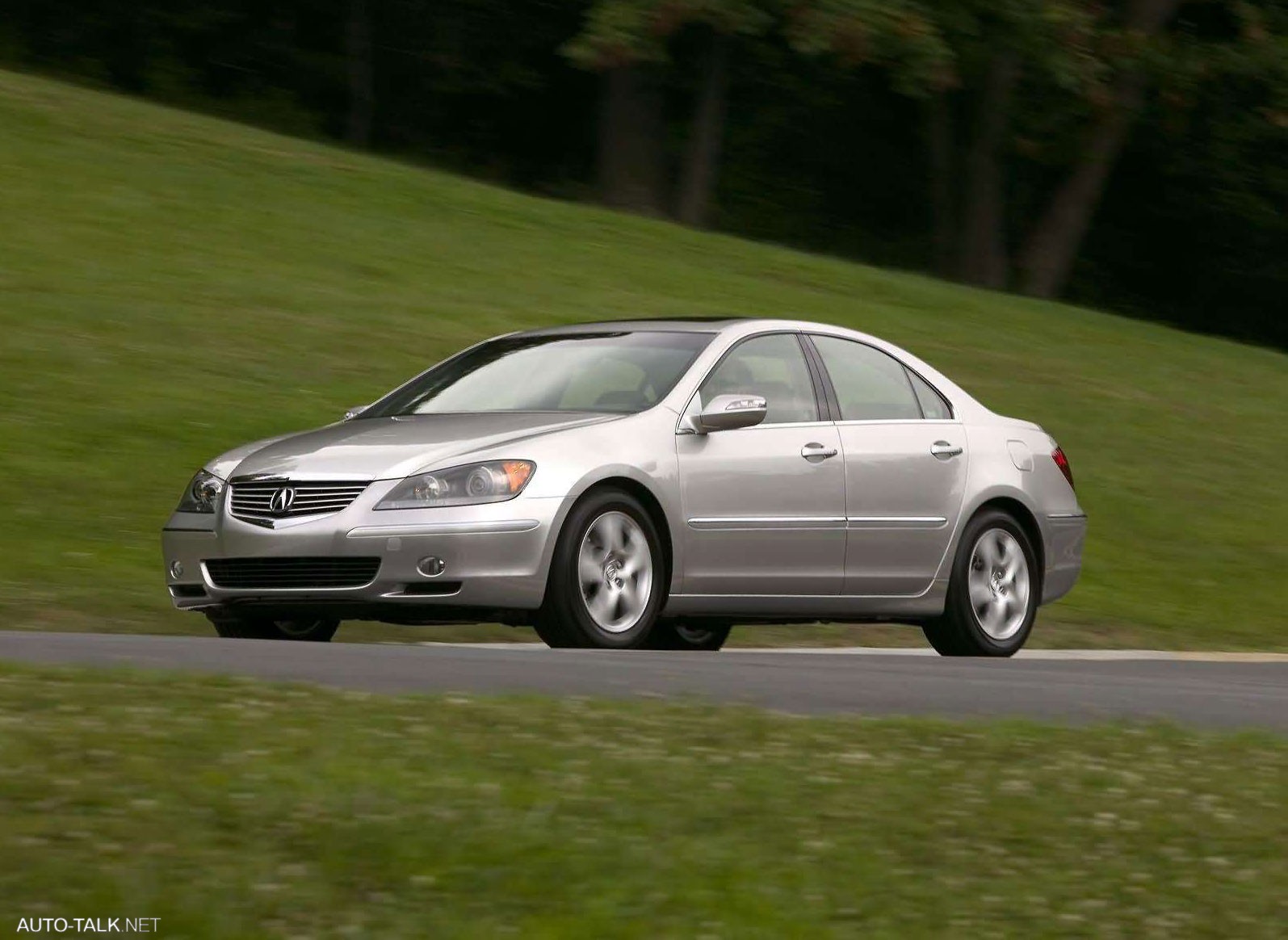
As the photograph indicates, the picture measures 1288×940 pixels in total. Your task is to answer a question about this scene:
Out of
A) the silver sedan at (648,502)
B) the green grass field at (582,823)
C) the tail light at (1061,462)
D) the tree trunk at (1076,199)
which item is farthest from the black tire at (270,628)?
the tree trunk at (1076,199)

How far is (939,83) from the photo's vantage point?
1281 inches

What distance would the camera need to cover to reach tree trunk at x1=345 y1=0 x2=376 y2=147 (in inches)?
1561

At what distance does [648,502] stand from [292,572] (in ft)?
4.95

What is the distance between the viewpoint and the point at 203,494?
10.0 m

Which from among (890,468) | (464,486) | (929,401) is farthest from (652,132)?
(464,486)

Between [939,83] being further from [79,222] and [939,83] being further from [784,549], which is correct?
[784,549]

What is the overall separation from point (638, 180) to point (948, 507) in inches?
952

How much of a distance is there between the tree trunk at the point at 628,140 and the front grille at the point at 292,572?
83.1ft

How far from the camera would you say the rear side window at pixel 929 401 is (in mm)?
11477

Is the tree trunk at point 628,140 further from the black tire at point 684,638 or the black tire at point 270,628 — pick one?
the black tire at point 270,628

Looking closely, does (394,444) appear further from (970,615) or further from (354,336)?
(354,336)

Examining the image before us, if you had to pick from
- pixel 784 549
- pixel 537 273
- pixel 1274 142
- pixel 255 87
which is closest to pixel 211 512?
pixel 784 549

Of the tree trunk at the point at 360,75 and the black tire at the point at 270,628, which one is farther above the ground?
the tree trunk at the point at 360,75

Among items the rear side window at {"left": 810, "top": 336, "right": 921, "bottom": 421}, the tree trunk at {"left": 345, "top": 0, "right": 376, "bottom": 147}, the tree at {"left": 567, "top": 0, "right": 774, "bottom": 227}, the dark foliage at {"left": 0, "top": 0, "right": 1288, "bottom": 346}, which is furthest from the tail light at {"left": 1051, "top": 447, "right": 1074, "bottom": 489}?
the tree trunk at {"left": 345, "top": 0, "right": 376, "bottom": 147}
